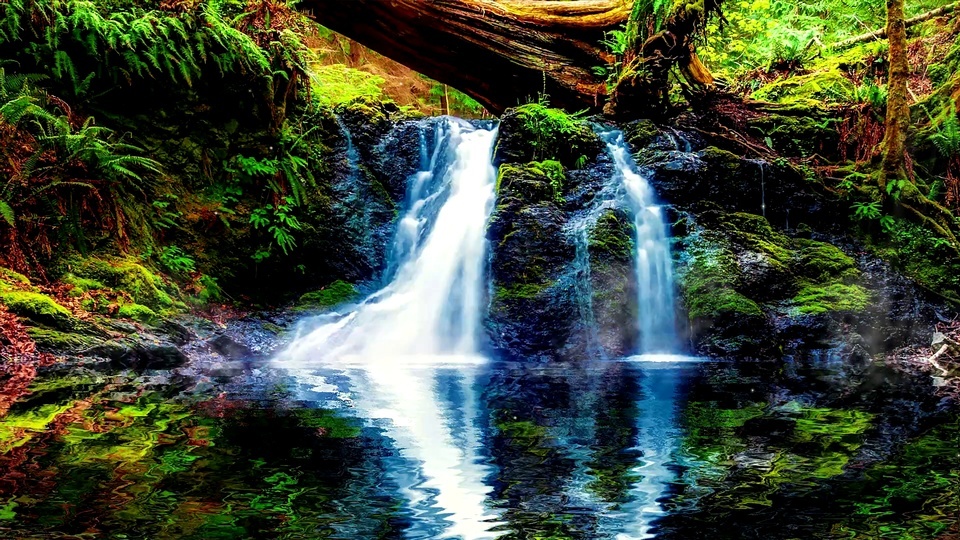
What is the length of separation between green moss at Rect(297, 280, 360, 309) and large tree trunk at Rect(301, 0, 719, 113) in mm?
4110

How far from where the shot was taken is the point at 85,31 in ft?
21.4

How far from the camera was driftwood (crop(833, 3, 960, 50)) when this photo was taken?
9.89 m

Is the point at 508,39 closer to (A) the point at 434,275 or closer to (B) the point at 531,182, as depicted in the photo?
(B) the point at 531,182

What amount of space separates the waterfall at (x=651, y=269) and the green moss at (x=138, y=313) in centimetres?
519

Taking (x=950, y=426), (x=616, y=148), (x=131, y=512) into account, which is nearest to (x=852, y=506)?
(x=950, y=426)

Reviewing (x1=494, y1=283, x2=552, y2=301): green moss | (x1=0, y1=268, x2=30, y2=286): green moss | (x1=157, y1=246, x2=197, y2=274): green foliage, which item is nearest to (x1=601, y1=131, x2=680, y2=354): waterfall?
(x1=494, y1=283, x2=552, y2=301): green moss

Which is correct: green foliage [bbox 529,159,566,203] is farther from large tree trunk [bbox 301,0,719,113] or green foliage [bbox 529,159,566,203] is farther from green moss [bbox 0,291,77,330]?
green moss [bbox 0,291,77,330]

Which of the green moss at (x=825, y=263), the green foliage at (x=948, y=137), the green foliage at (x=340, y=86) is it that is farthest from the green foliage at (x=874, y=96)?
the green foliage at (x=340, y=86)

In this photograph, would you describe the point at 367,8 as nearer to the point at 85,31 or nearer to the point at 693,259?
the point at 85,31

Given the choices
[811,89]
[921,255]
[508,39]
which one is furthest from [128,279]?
[811,89]

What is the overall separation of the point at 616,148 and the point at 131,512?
7.94 m

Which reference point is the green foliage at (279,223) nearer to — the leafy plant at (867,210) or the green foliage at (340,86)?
the green foliage at (340,86)

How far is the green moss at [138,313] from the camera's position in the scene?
227 inches

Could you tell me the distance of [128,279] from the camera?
619 cm
